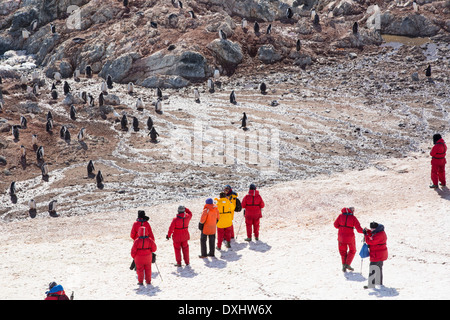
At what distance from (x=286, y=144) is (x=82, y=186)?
7.72m

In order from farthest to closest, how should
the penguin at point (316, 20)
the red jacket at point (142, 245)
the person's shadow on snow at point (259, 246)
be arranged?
the penguin at point (316, 20), the person's shadow on snow at point (259, 246), the red jacket at point (142, 245)

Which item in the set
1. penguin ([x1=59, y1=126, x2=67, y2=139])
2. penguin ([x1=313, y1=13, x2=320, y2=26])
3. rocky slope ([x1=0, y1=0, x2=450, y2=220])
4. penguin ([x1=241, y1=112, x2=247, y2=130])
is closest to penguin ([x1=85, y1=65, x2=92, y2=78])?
rocky slope ([x1=0, y1=0, x2=450, y2=220])

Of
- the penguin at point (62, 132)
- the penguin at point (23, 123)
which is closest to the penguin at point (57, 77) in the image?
the penguin at point (23, 123)

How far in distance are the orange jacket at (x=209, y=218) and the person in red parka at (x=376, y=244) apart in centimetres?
336

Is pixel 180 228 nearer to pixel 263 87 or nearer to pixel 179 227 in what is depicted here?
pixel 179 227

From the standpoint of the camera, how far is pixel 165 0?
116 ft

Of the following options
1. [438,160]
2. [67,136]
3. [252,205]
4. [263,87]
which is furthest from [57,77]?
[438,160]

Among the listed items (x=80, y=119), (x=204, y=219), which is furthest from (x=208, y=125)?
(x=204, y=219)

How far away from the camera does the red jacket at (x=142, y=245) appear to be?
416 inches

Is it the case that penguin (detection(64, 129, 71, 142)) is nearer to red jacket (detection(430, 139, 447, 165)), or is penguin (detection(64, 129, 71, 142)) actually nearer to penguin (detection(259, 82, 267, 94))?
penguin (detection(259, 82, 267, 94))

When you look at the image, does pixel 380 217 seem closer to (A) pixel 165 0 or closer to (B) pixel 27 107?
(B) pixel 27 107

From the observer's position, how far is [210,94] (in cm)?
A: 2795

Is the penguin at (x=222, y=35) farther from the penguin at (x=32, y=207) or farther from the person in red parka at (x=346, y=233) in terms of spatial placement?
the person in red parka at (x=346, y=233)

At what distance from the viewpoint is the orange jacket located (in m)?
12.0
